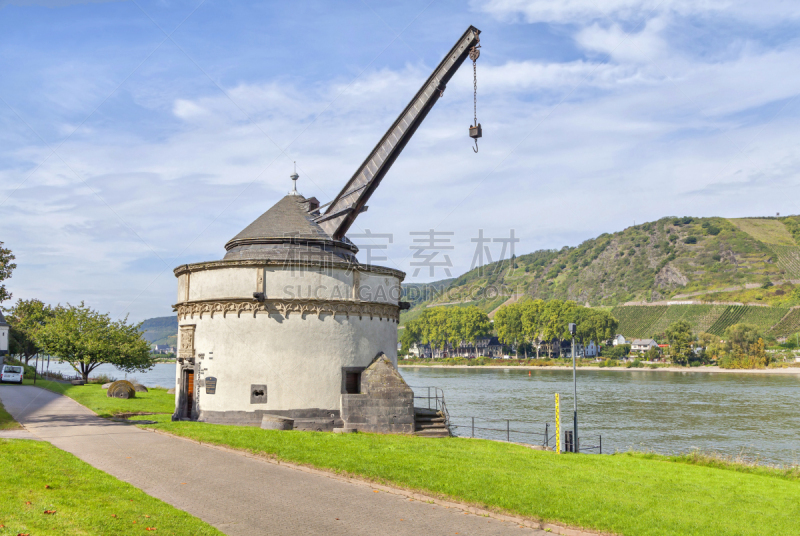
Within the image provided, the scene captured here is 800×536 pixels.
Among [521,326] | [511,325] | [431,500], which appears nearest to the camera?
[431,500]

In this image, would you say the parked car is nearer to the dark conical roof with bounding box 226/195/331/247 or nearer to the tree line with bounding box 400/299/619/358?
the dark conical roof with bounding box 226/195/331/247

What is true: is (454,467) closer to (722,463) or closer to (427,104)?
(722,463)

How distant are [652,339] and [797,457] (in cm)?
13436

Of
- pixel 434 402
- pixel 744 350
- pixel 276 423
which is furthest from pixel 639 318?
pixel 276 423

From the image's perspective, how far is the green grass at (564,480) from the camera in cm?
1017

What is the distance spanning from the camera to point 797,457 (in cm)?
2630

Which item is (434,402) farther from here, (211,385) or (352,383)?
(211,385)

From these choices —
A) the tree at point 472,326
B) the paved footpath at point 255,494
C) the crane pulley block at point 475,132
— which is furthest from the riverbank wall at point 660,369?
the paved footpath at point 255,494

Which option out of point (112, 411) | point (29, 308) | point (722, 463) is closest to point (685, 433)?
point (722, 463)

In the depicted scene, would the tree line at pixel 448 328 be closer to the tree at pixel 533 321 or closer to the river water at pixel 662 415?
the tree at pixel 533 321

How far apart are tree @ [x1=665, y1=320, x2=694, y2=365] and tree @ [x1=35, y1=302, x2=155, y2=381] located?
309 feet

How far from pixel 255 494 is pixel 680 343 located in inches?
4319

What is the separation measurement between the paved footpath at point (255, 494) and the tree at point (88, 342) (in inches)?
1193

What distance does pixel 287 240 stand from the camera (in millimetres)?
24047
